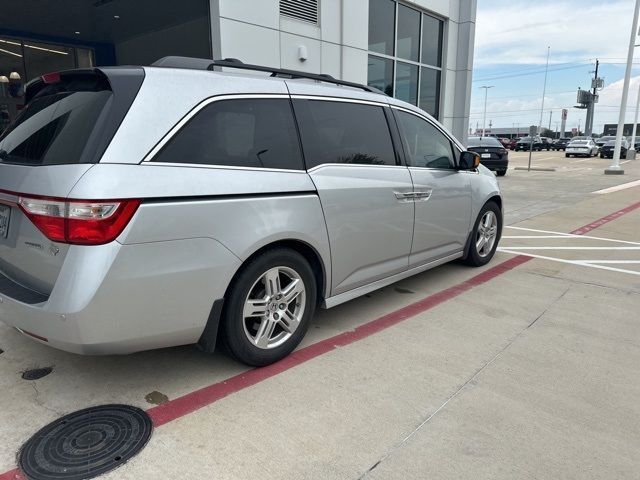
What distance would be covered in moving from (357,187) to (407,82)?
35.2 feet

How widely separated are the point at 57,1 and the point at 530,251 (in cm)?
1039

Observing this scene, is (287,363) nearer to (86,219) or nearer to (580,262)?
(86,219)

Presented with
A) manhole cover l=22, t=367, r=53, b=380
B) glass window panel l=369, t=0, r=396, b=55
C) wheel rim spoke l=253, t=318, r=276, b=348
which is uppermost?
glass window panel l=369, t=0, r=396, b=55

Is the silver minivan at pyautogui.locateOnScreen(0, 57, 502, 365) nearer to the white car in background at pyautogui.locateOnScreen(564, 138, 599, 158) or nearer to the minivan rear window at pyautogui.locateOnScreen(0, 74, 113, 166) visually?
the minivan rear window at pyautogui.locateOnScreen(0, 74, 113, 166)

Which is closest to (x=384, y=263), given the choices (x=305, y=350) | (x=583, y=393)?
(x=305, y=350)

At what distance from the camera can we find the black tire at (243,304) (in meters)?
2.83

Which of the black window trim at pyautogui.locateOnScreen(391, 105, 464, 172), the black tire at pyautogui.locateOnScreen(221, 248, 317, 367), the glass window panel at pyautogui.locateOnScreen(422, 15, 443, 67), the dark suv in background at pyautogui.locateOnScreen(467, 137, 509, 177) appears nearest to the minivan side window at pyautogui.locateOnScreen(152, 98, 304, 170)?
the black tire at pyautogui.locateOnScreen(221, 248, 317, 367)

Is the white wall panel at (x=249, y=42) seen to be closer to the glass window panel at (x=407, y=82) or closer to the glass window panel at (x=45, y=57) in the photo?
the glass window panel at (x=407, y=82)

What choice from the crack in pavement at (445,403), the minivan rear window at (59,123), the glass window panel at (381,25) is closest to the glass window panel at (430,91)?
the glass window panel at (381,25)

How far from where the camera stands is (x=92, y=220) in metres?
2.26

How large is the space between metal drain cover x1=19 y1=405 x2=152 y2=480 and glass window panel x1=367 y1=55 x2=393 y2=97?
10.6m

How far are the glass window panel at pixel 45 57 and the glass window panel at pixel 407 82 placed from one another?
29.4ft

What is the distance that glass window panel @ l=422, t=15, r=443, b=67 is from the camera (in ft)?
44.9

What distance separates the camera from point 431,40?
14.0m
